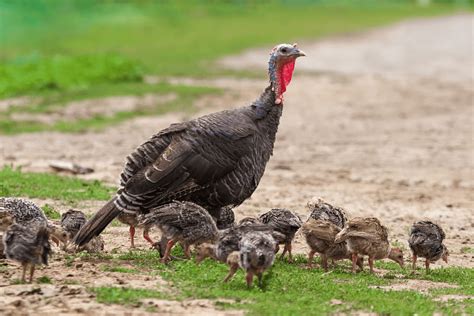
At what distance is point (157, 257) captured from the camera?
11.0 metres

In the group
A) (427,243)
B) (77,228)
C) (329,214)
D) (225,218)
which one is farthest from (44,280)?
(427,243)

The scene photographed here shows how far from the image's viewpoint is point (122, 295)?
887 centimetres

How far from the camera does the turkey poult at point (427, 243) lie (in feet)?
36.2

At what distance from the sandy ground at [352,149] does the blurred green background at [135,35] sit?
2.04 m

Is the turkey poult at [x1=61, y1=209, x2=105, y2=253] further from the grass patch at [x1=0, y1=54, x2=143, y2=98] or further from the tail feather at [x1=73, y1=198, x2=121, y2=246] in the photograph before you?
the grass patch at [x1=0, y1=54, x2=143, y2=98]

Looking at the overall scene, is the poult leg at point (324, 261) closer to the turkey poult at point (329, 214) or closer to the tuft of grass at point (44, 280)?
the turkey poult at point (329, 214)

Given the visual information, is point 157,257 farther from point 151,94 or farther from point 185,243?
point 151,94

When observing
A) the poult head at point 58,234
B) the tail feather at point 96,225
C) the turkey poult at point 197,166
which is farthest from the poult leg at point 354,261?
the poult head at point 58,234

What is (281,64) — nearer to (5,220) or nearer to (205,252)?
(205,252)

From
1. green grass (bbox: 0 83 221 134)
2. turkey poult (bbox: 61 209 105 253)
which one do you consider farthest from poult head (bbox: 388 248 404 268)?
green grass (bbox: 0 83 221 134)

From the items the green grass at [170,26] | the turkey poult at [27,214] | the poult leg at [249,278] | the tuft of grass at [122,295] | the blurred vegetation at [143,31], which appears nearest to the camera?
the tuft of grass at [122,295]

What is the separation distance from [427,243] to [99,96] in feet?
49.3

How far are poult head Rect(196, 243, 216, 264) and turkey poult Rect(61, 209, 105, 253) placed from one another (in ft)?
3.72

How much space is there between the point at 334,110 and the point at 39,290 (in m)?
15.8
